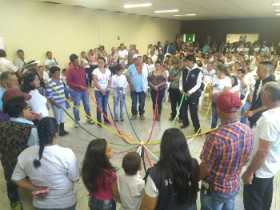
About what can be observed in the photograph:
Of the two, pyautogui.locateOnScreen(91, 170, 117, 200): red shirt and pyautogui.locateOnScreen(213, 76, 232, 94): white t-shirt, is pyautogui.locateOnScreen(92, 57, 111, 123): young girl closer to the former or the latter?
pyautogui.locateOnScreen(213, 76, 232, 94): white t-shirt

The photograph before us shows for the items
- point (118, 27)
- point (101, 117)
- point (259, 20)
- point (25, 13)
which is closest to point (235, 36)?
point (259, 20)

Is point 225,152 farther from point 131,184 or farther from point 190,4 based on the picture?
point 190,4

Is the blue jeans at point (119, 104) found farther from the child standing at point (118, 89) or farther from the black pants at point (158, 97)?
the black pants at point (158, 97)

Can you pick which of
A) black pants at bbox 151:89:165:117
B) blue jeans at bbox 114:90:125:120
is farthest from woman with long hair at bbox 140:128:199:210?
black pants at bbox 151:89:165:117

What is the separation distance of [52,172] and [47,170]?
4 cm

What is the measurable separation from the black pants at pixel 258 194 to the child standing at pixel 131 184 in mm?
1073

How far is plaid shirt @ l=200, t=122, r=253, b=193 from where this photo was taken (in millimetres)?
1784

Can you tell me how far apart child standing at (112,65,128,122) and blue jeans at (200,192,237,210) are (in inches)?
148

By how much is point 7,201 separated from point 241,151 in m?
2.61

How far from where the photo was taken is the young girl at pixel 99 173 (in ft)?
5.98

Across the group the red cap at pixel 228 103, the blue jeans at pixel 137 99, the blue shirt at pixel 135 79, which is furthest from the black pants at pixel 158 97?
the red cap at pixel 228 103

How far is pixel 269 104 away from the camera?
2229 millimetres

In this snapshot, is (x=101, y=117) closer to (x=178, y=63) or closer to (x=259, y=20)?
(x=178, y=63)

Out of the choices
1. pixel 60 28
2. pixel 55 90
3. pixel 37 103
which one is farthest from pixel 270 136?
pixel 60 28
